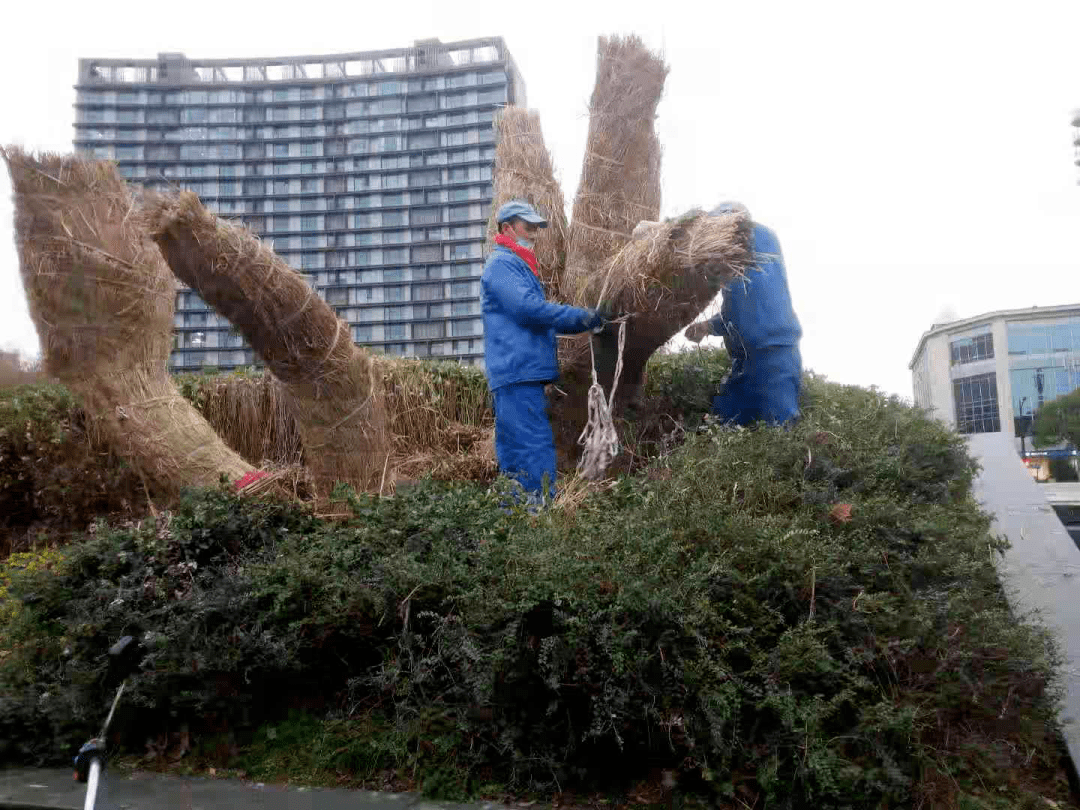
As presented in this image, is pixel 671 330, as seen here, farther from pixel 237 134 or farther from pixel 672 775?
pixel 237 134

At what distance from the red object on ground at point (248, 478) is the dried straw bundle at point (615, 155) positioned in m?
2.47

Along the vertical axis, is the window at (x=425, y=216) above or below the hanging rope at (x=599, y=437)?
above

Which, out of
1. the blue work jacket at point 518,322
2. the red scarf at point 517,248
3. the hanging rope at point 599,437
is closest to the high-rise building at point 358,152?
the red scarf at point 517,248

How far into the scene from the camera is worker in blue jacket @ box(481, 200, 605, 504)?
5148 mm

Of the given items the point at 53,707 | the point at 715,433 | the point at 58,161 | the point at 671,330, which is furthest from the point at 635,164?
the point at 53,707

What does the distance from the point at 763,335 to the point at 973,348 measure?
6914 millimetres

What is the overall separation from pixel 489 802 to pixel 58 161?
15.3ft

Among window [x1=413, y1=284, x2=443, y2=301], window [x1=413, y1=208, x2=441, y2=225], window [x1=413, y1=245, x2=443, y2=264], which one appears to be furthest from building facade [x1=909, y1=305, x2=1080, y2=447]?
window [x1=413, y1=208, x2=441, y2=225]

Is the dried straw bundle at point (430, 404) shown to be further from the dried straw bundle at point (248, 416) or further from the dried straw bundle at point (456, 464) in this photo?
the dried straw bundle at point (248, 416)

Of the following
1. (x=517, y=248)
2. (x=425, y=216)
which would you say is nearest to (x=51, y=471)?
(x=517, y=248)

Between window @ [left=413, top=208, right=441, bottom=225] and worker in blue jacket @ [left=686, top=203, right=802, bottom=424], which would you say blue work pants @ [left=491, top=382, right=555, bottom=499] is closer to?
worker in blue jacket @ [left=686, top=203, right=802, bottom=424]

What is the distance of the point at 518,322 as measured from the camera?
17.1 feet

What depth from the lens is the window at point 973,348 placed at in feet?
35.3

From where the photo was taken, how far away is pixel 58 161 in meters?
5.35
